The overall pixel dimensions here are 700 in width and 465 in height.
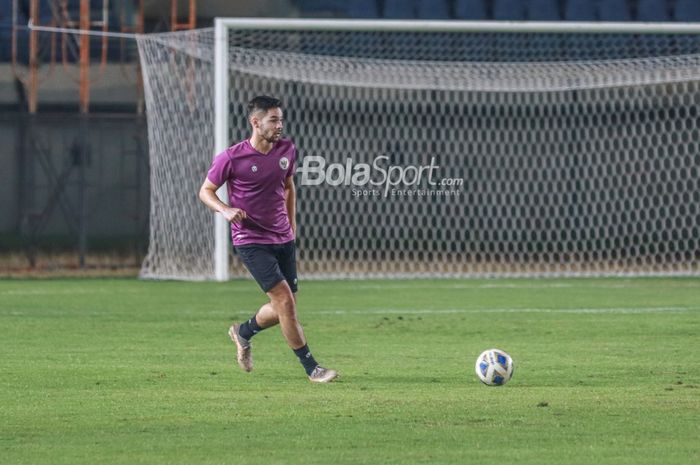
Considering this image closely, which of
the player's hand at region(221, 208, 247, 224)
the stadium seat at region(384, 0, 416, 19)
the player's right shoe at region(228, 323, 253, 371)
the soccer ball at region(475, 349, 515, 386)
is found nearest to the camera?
the soccer ball at region(475, 349, 515, 386)

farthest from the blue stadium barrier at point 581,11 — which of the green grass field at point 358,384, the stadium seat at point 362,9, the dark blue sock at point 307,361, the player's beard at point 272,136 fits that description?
the dark blue sock at point 307,361

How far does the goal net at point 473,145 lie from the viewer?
2098 cm

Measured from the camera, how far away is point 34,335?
1291 cm

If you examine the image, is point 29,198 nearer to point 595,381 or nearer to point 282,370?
point 282,370

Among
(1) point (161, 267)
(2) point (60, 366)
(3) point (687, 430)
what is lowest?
(1) point (161, 267)

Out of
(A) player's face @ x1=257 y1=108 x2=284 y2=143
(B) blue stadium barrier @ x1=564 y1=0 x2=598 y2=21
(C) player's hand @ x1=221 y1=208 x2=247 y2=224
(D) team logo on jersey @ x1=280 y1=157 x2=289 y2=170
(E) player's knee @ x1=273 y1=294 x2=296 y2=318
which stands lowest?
(E) player's knee @ x1=273 y1=294 x2=296 y2=318

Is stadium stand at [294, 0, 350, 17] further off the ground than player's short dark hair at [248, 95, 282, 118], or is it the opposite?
stadium stand at [294, 0, 350, 17]

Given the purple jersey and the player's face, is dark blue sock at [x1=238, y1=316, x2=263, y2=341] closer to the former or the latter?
the purple jersey

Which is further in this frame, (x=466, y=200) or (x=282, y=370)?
(x=466, y=200)

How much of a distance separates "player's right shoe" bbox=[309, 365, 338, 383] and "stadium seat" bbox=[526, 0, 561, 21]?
46.6 ft

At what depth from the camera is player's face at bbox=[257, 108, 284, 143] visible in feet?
31.7

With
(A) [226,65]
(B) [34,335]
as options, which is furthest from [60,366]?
(A) [226,65]

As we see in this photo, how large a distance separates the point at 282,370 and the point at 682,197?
12.6 m

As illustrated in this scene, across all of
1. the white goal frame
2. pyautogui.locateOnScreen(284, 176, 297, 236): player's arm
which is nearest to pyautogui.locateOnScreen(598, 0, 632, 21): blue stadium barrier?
the white goal frame
